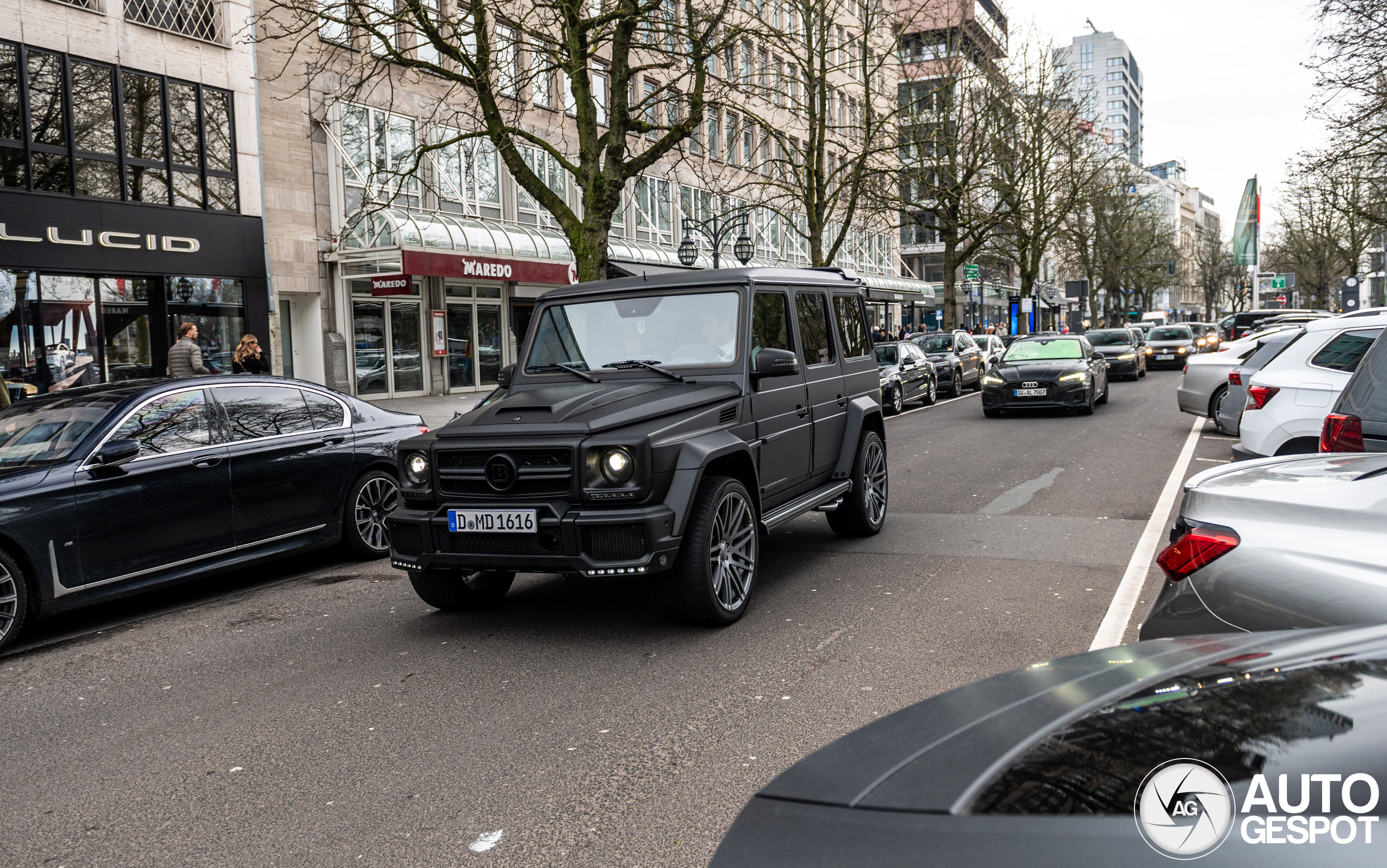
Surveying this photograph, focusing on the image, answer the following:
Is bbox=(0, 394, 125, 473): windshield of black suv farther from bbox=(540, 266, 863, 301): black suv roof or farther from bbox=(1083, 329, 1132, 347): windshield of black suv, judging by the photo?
bbox=(1083, 329, 1132, 347): windshield of black suv

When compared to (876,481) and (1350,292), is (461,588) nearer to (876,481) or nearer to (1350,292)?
(876,481)

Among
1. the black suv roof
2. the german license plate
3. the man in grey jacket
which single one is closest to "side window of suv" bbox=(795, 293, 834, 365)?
the black suv roof

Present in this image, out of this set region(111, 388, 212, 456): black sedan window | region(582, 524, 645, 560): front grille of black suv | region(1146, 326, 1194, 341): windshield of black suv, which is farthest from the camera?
region(1146, 326, 1194, 341): windshield of black suv

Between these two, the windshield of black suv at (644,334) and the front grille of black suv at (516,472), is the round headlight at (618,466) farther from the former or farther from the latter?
the windshield of black suv at (644,334)

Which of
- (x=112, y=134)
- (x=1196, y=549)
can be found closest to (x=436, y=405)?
(x=112, y=134)

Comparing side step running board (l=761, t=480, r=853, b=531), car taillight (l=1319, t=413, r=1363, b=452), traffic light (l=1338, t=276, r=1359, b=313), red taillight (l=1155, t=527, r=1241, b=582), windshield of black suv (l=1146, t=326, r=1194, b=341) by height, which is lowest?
side step running board (l=761, t=480, r=853, b=531)

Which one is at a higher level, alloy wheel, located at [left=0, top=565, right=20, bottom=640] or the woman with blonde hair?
the woman with blonde hair

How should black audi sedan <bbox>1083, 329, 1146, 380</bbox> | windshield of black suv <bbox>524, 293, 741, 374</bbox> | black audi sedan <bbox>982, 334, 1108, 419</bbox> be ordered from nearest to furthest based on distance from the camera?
windshield of black suv <bbox>524, 293, 741, 374</bbox> < black audi sedan <bbox>982, 334, 1108, 419</bbox> < black audi sedan <bbox>1083, 329, 1146, 380</bbox>

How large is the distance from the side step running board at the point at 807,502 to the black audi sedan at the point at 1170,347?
31.1 metres

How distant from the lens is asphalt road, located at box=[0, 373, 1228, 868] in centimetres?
344

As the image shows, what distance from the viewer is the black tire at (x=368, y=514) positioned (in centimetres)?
817

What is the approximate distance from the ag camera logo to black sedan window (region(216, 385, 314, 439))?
7.04 meters

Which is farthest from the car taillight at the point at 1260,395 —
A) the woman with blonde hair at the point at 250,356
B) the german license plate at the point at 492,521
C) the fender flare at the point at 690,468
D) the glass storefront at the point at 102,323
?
the glass storefront at the point at 102,323

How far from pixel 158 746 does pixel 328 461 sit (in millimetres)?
3815
